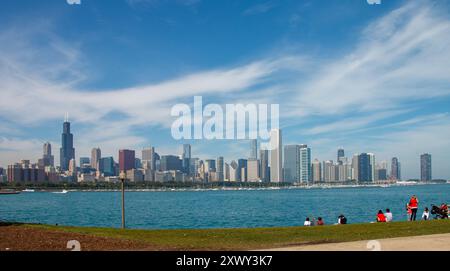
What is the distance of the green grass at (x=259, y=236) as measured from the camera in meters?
17.5

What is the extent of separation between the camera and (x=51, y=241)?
17578 millimetres

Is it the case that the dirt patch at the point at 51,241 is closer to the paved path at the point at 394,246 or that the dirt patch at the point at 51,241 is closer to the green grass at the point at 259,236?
the green grass at the point at 259,236

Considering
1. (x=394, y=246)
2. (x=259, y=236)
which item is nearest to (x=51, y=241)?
(x=259, y=236)

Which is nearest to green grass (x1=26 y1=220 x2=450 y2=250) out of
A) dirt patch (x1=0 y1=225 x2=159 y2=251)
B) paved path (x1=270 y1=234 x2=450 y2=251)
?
dirt patch (x1=0 y1=225 x2=159 y2=251)

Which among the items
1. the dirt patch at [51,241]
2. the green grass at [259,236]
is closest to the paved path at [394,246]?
the green grass at [259,236]

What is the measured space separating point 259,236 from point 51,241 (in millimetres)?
8047

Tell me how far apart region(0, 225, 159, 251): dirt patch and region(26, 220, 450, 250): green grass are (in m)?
0.92

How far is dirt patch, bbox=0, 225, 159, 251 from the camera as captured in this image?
16212mm

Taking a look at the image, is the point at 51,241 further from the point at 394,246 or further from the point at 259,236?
the point at 394,246
